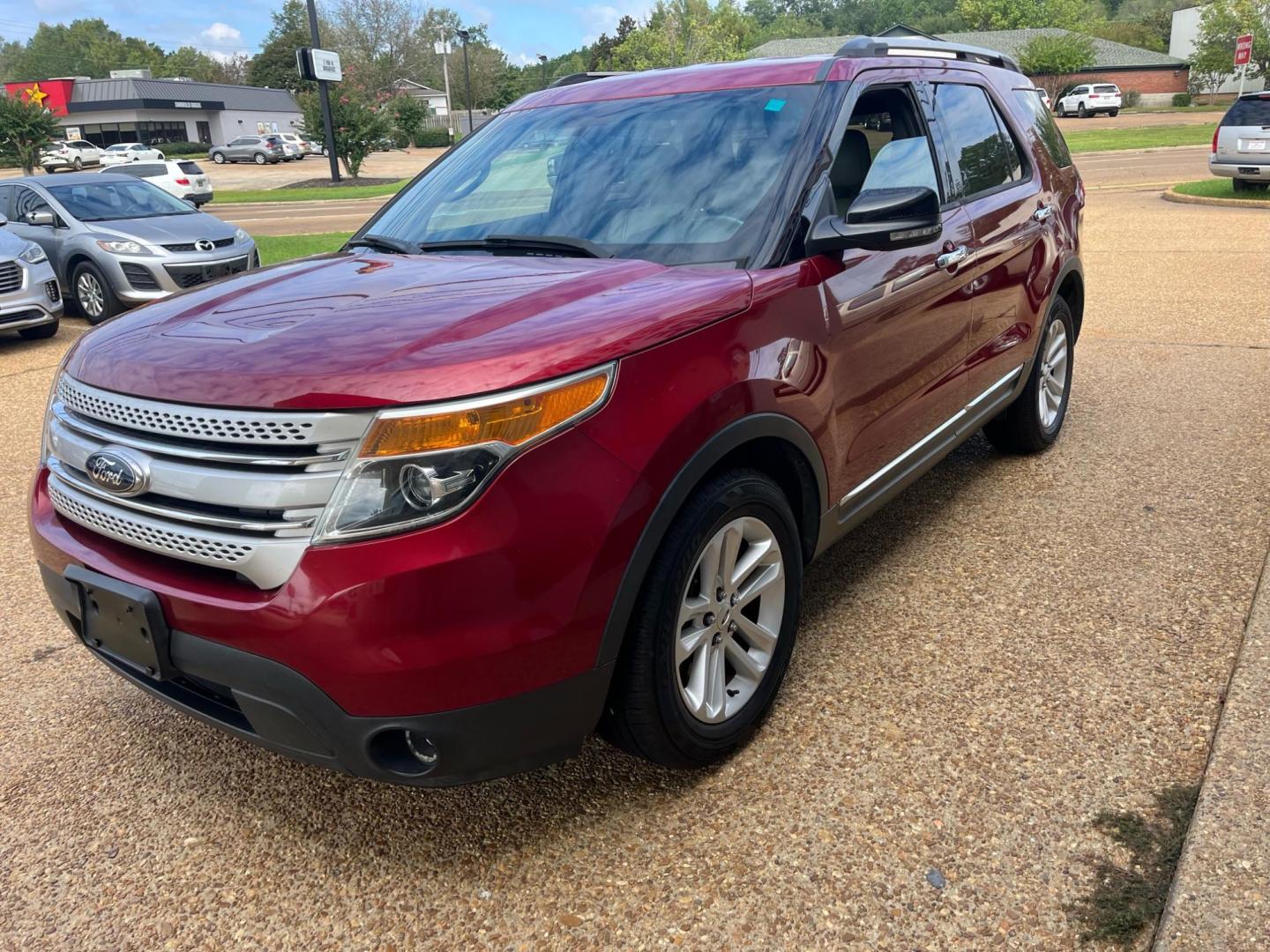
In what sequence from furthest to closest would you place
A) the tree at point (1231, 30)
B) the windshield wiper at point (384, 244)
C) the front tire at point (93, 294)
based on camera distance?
the tree at point (1231, 30) < the front tire at point (93, 294) < the windshield wiper at point (384, 244)

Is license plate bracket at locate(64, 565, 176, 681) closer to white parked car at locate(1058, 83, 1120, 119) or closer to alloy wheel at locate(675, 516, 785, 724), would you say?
alloy wheel at locate(675, 516, 785, 724)

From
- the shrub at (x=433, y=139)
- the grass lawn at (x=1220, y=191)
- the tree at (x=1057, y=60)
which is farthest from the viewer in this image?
the shrub at (x=433, y=139)

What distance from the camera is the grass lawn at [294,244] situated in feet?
45.2

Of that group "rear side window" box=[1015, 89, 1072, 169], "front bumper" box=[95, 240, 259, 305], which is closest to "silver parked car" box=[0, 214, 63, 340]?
"front bumper" box=[95, 240, 259, 305]

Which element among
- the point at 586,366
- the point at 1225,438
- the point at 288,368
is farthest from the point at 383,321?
the point at 1225,438

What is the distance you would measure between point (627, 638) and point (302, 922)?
0.98 meters

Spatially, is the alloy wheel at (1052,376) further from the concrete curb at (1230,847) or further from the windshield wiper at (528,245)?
the windshield wiper at (528,245)

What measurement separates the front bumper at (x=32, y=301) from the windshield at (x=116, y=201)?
1750mm

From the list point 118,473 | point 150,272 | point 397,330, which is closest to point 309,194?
point 150,272

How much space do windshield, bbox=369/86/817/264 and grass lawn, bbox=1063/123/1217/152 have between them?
27.7 m

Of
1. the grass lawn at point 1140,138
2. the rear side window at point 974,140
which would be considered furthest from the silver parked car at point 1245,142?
the rear side window at point 974,140

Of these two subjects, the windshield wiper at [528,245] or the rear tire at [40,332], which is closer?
the windshield wiper at [528,245]

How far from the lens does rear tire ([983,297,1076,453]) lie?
4895 mm

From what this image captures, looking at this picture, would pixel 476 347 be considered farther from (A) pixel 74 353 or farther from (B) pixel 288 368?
(A) pixel 74 353
